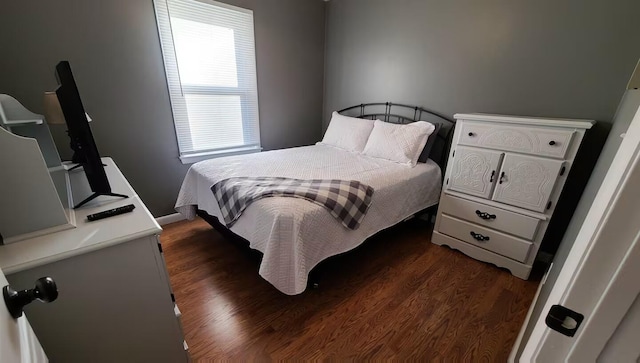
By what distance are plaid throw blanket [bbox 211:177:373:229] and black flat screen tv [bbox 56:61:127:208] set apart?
0.68 metres

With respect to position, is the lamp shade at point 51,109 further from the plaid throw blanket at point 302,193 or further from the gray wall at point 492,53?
the gray wall at point 492,53

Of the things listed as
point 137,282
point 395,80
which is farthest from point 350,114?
point 137,282

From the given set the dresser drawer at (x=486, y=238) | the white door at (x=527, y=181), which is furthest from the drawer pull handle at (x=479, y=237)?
the white door at (x=527, y=181)

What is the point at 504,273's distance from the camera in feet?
6.31

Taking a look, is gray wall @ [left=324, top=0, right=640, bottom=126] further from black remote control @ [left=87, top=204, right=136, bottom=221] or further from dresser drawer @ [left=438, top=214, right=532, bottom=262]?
black remote control @ [left=87, top=204, right=136, bottom=221]

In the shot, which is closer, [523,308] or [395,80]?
[523,308]

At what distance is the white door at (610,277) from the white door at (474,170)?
1604 millimetres

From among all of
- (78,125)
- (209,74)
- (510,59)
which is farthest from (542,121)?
(209,74)

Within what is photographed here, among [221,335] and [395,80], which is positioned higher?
[395,80]

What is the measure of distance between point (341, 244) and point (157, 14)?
8.27 ft

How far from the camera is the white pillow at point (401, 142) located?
2260 millimetres

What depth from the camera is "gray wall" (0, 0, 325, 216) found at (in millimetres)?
1756

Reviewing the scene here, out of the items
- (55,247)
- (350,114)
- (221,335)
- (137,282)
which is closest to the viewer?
(55,247)

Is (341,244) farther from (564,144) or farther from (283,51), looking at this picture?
(283,51)
